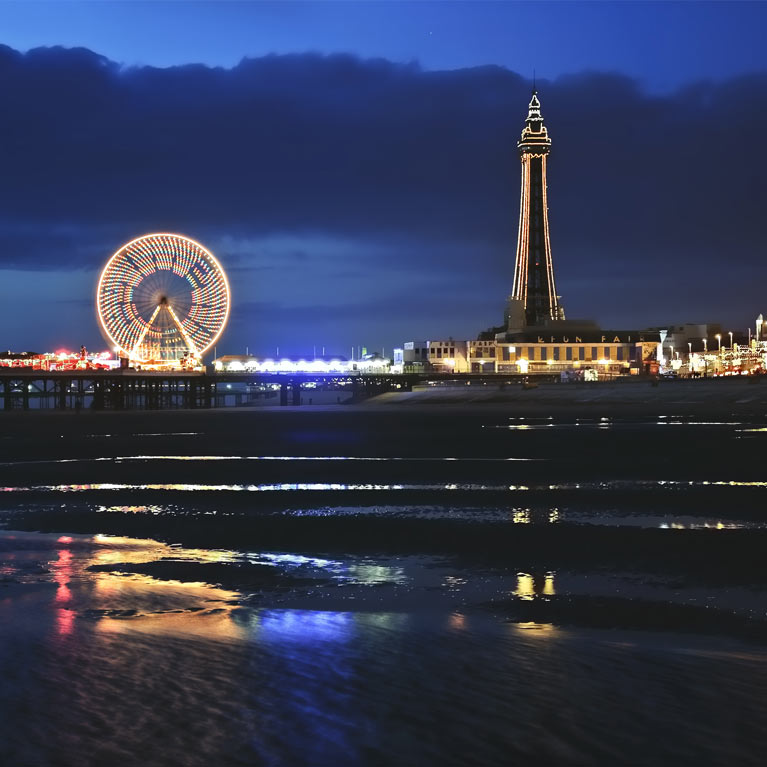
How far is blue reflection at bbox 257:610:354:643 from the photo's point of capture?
8133 mm

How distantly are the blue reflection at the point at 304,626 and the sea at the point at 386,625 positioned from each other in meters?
0.03

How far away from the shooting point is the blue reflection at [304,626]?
813 centimetres

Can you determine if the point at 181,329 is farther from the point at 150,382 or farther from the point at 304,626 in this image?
the point at 304,626

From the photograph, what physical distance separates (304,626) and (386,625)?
70 centimetres

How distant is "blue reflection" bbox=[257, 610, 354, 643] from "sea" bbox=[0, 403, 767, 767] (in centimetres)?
3

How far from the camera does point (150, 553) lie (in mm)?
12961

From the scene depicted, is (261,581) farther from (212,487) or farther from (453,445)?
(453,445)

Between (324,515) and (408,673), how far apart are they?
10000mm

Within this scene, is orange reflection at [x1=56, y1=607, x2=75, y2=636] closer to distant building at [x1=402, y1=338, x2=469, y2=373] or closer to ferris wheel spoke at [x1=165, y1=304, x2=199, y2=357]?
ferris wheel spoke at [x1=165, y1=304, x2=199, y2=357]

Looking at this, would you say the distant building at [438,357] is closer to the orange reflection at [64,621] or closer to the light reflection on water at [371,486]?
the light reflection on water at [371,486]

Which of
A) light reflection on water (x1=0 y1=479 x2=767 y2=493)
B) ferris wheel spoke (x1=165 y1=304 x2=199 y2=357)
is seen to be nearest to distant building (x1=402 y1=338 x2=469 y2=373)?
ferris wheel spoke (x1=165 y1=304 x2=199 y2=357)

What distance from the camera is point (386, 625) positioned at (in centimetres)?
860

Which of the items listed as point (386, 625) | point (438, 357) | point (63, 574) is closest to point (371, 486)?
point (63, 574)

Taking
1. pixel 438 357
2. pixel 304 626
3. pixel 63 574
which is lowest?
pixel 63 574
